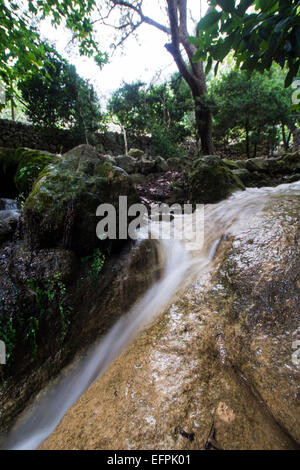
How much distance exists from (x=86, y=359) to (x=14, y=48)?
4.91m

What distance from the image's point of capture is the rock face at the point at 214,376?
1.05 metres

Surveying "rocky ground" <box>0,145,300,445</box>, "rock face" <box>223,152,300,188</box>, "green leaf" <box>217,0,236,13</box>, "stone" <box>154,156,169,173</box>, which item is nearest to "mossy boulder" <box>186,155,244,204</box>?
"rock face" <box>223,152,300,188</box>

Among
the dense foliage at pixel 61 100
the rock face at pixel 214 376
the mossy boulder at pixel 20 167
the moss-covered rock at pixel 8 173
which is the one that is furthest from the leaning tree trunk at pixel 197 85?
the rock face at pixel 214 376

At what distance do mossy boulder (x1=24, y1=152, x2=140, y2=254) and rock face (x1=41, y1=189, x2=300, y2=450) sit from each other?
1.50 metres

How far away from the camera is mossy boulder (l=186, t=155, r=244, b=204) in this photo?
16.4 feet

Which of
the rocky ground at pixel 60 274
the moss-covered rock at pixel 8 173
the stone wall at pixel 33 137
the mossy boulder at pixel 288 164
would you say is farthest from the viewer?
the stone wall at pixel 33 137

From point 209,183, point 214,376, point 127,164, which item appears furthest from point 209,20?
point 127,164

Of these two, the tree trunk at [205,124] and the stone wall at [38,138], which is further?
the stone wall at [38,138]

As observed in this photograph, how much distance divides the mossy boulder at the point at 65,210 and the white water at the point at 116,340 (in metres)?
0.98

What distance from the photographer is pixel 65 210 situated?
2.74 meters

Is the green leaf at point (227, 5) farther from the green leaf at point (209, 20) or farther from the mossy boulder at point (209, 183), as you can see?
the mossy boulder at point (209, 183)

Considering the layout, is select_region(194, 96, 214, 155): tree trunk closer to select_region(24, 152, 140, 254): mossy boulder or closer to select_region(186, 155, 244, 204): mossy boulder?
select_region(186, 155, 244, 204): mossy boulder

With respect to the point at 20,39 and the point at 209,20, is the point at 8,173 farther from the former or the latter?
the point at 209,20

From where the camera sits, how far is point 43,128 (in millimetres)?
9461
